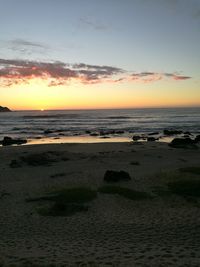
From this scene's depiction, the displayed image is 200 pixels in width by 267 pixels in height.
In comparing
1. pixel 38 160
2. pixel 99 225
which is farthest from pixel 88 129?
pixel 99 225

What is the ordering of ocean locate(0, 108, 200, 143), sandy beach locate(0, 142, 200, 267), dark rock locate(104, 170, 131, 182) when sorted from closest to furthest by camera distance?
sandy beach locate(0, 142, 200, 267) → dark rock locate(104, 170, 131, 182) → ocean locate(0, 108, 200, 143)

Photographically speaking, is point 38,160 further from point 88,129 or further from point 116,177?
point 88,129

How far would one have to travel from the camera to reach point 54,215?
14961mm

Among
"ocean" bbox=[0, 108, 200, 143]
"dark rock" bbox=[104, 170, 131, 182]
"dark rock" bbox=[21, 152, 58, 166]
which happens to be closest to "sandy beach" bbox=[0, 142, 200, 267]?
"dark rock" bbox=[104, 170, 131, 182]

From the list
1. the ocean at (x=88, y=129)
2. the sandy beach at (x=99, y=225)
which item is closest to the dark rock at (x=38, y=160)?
the sandy beach at (x=99, y=225)

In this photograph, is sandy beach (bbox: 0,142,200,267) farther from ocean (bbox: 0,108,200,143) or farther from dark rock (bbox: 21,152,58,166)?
ocean (bbox: 0,108,200,143)

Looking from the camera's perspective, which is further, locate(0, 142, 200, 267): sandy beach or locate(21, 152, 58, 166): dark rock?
locate(21, 152, 58, 166): dark rock

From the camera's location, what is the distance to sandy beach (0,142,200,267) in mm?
10414

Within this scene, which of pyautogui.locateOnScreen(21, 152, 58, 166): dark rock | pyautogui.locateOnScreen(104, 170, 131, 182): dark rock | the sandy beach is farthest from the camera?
pyautogui.locateOnScreen(21, 152, 58, 166): dark rock

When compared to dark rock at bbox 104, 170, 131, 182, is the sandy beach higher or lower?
lower

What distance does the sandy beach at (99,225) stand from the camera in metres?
10.4

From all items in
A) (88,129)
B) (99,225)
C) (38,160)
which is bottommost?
(99,225)

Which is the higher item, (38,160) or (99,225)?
(38,160)

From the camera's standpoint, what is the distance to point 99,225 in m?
13.7
